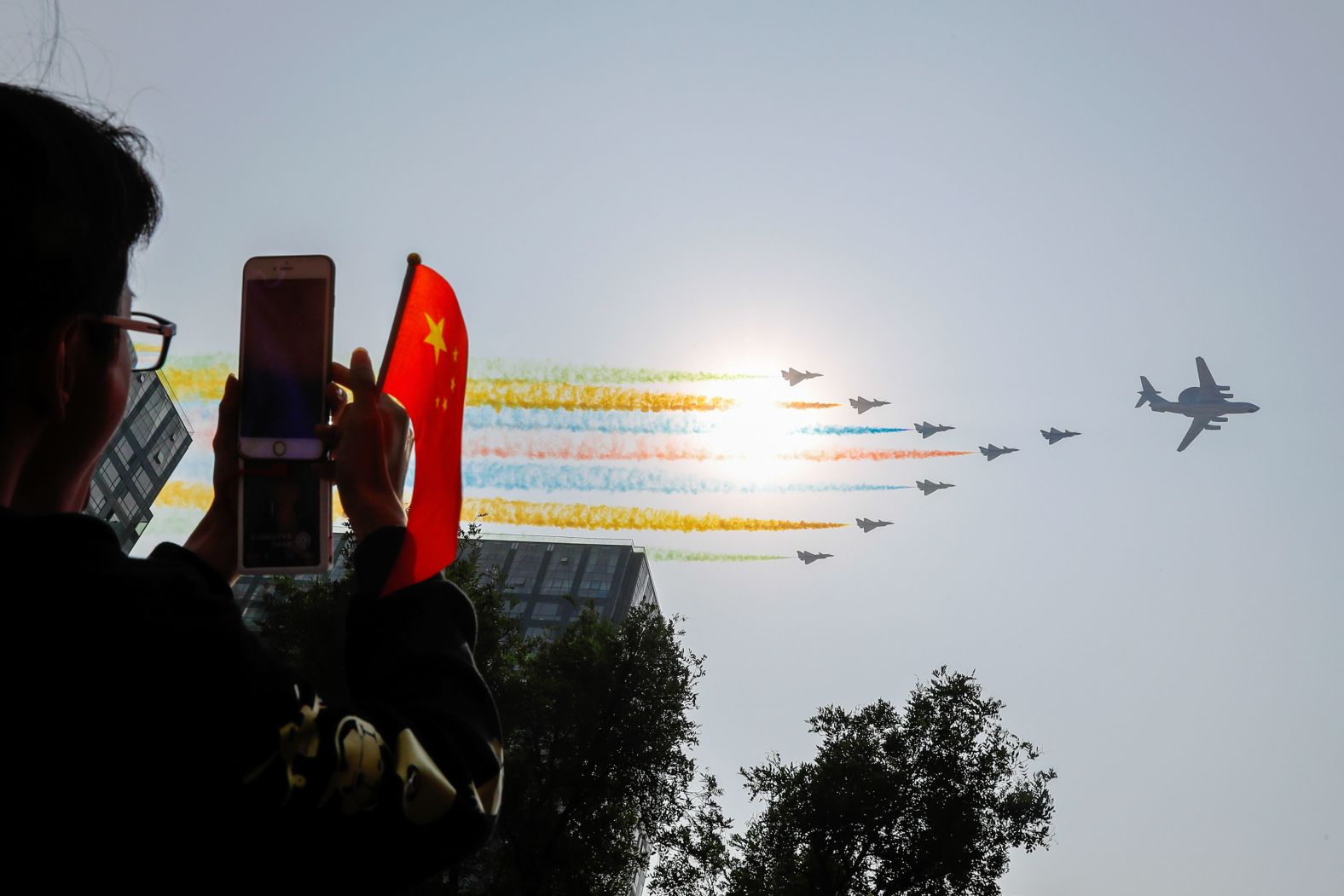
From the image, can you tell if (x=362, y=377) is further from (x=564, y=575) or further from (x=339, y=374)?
(x=564, y=575)

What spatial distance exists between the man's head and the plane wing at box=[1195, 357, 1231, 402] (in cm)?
9357

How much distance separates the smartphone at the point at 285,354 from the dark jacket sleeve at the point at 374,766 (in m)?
1.02

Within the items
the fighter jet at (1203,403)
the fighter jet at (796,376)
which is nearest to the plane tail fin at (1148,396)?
the fighter jet at (1203,403)

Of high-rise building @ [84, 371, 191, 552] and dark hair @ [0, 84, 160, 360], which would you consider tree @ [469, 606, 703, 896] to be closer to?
dark hair @ [0, 84, 160, 360]

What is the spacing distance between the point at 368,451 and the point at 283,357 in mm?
717

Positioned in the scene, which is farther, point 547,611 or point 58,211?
point 547,611

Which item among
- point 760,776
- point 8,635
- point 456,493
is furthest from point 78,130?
point 760,776

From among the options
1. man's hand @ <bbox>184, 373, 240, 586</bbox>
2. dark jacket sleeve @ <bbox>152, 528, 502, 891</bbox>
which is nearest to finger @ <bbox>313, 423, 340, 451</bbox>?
man's hand @ <bbox>184, 373, 240, 586</bbox>

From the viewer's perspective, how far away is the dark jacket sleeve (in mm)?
1292

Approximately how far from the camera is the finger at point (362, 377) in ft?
7.23

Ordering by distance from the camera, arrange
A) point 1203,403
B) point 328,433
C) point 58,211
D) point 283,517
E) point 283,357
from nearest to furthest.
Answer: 1. point 58,211
2. point 328,433
3. point 283,517
4. point 283,357
5. point 1203,403

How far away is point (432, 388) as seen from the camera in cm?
384

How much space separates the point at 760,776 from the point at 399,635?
38.0 metres

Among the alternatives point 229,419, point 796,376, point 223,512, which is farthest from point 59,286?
point 796,376
